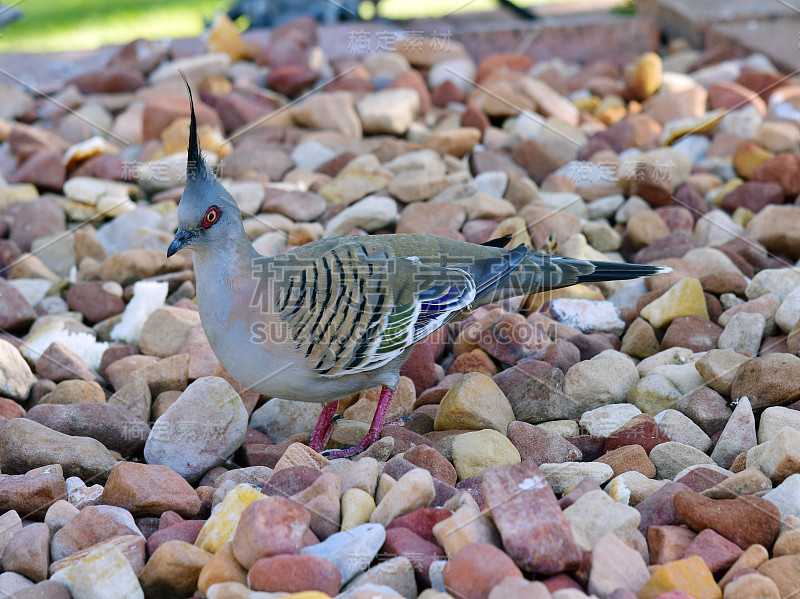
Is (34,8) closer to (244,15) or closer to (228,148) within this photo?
(244,15)

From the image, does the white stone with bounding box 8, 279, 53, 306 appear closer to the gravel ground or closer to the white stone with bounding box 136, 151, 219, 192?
the gravel ground

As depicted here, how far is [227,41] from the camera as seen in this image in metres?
8.46

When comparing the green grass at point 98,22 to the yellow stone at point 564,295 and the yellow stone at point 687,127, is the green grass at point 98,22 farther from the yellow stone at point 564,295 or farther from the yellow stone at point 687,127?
A: the yellow stone at point 564,295

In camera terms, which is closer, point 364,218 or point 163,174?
point 364,218

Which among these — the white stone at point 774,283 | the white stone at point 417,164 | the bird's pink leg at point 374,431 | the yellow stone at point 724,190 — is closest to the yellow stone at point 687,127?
the yellow stone at point 724,190

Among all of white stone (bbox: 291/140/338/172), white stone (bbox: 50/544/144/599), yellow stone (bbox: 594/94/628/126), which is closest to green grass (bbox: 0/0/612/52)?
yellow stone (bbox: 594/94/628/126)

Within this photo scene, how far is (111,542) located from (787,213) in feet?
13.5

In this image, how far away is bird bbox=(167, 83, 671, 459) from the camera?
3518mm

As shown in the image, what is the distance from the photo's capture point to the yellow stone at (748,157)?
5.95 metres

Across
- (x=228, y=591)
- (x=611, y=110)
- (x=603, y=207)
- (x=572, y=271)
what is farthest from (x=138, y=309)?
(x=611, y=110)

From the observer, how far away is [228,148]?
22.3 feet

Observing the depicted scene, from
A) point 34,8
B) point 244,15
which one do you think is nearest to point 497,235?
point 244,15

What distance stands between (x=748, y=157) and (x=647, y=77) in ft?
5.51

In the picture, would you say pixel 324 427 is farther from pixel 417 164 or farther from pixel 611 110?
pixel 611 110
